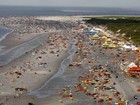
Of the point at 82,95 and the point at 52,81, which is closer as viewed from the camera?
the point at 82,95

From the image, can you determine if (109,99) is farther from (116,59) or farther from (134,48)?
(134,48)

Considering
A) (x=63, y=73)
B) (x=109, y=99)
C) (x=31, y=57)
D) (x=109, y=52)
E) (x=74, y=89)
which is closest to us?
(x=109, y=99)

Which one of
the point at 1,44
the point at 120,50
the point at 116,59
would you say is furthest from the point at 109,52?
the point at 1,44

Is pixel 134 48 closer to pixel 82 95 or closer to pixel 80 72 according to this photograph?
pixel 80 72

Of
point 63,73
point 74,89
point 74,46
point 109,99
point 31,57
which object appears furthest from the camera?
point 74,46

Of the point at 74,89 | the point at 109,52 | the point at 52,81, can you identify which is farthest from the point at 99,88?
the point at 109,52

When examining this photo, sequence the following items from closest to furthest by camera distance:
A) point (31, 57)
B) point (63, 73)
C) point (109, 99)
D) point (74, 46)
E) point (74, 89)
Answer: point (109, 99) < point (74, 89) < point (63, 73) < point (31, 57) < point (74, 46)
